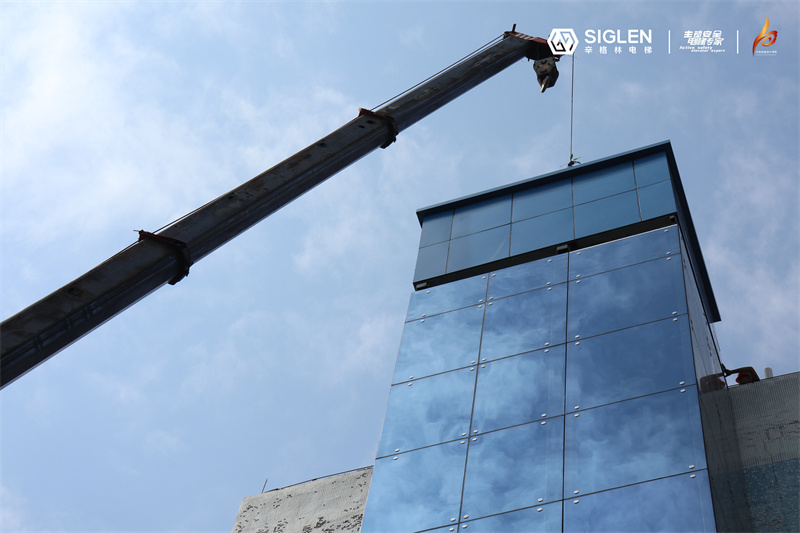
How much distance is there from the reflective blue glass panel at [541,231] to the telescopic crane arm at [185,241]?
12.0ft

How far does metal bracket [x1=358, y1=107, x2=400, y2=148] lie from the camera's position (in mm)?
16203

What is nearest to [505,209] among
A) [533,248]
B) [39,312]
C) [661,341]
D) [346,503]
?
[533,248]

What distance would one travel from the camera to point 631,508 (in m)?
13.9

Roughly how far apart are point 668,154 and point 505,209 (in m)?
3.95

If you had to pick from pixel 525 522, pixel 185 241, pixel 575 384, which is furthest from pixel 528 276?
pixel 185 241

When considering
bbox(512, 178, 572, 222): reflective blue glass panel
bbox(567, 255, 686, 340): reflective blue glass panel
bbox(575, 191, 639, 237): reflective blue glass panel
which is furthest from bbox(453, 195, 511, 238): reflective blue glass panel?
bbox(567, 255, 686, 340): reflective blue glass panel

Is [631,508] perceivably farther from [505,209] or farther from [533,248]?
[505,209]

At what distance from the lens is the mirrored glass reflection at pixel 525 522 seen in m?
14.3

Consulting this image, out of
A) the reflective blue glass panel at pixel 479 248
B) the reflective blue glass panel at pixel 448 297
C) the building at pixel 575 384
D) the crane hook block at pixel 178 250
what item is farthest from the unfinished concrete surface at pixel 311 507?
the crane hook block at pixel 178 250

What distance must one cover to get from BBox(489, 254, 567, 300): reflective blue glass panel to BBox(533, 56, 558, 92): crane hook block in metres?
5.75

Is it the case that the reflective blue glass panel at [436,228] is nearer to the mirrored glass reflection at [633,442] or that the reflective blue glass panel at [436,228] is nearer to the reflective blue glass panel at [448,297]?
the reflective blue glass panel at [448,297]

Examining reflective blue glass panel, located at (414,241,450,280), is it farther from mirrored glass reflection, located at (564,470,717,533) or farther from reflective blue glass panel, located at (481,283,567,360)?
mirrored glass reflection, located at (564,470,717,533)

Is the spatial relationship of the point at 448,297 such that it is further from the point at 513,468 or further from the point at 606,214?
the point at 513,468

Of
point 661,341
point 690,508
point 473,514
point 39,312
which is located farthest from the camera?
point 661,341
